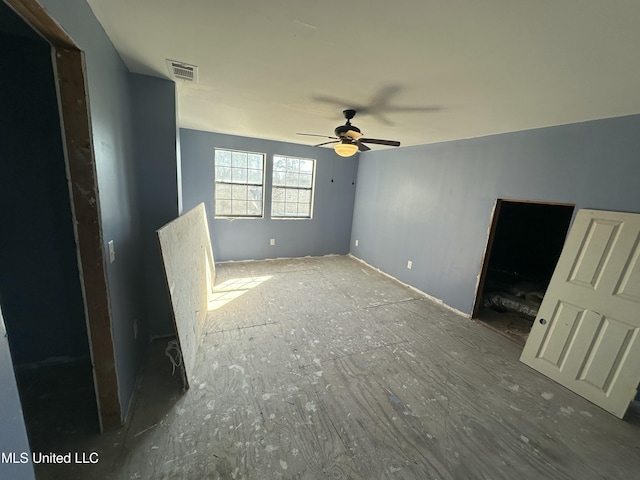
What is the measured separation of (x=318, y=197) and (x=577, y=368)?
177 inches

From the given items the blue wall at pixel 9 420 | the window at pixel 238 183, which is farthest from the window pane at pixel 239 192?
the blue wall at pixel 9 420

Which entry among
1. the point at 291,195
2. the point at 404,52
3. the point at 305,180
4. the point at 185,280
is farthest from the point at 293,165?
the point at 404,52

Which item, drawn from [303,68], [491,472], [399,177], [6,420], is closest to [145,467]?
[6,420]

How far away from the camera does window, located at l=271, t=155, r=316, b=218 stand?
514 centimetres

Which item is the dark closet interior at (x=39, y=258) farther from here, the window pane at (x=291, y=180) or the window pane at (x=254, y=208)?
the window pane at (x=291, y=180)

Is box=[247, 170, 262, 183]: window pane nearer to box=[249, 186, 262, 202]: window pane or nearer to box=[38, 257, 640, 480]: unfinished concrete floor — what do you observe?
box=[249, 186, 262, 202]: window pane

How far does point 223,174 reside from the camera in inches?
186

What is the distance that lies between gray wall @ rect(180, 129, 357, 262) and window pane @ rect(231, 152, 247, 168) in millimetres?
174

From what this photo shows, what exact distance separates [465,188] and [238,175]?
12.5 feet

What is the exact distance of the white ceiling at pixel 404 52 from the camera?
1149 mm

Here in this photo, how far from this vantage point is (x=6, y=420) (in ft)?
2.33

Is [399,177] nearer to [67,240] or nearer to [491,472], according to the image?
[491,472]

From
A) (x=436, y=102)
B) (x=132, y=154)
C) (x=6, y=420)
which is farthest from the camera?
(x=436, y=102)

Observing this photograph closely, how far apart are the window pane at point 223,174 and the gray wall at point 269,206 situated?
6.4 inches
